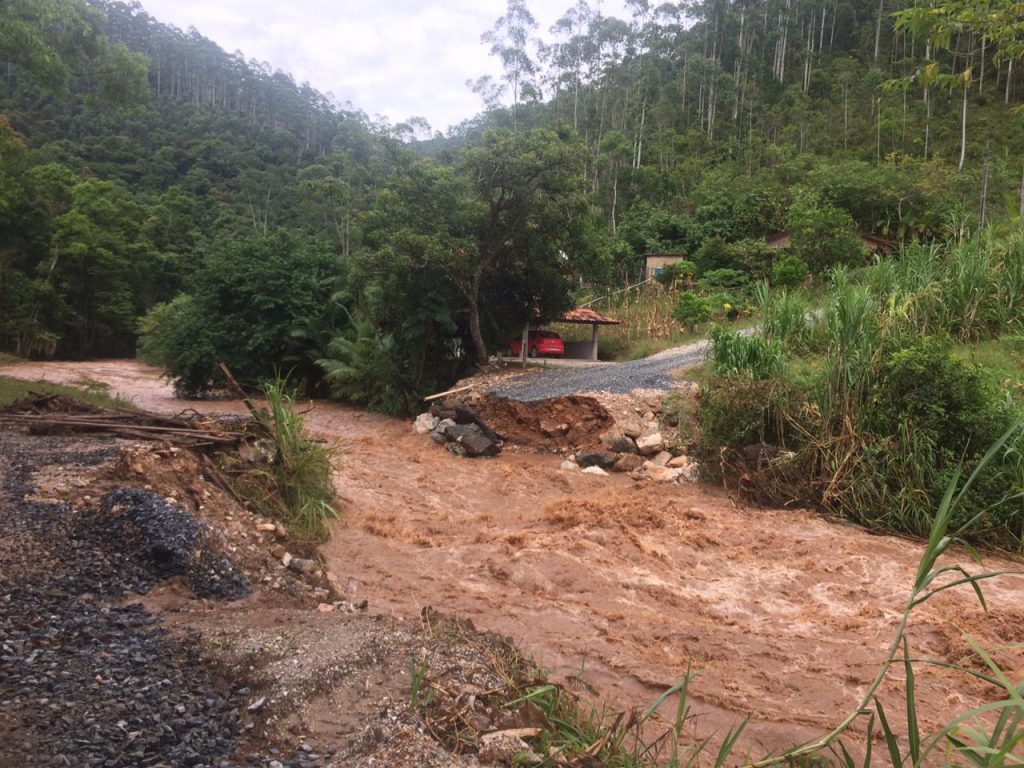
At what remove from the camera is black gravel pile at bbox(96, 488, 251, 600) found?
4.42 meters

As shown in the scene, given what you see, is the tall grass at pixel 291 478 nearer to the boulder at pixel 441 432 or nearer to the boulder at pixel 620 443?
the boulder at pixel 620 443

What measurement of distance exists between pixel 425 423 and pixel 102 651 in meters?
10.3

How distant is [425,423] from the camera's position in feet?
43.9

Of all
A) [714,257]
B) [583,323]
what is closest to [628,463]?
[583,323]

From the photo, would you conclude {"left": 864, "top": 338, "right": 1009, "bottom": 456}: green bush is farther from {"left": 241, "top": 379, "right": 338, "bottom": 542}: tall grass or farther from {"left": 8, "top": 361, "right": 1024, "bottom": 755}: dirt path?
{"left": 241, "top": 379, "right": 338, "bottom": 542}: tall grass

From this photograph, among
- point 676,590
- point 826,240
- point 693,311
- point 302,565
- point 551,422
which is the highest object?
point 826,240

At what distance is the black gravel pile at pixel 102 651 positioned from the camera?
2410 mm

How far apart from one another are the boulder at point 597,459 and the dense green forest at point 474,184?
5234 millimetres

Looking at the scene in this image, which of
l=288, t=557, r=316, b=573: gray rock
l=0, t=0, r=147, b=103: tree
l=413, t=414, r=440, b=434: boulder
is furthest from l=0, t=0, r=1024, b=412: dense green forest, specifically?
l=288, t=557, r=316, b=573: gray rock

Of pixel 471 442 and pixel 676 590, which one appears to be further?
pixel 471 442

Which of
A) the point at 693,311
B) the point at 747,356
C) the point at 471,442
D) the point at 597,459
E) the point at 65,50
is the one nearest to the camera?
the point at 747,356

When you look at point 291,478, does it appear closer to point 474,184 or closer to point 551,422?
point 551,422

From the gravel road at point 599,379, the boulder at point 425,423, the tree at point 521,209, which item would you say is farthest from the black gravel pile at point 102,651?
the tree at point 521,209

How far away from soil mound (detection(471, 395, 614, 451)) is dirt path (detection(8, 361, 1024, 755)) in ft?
5.38
